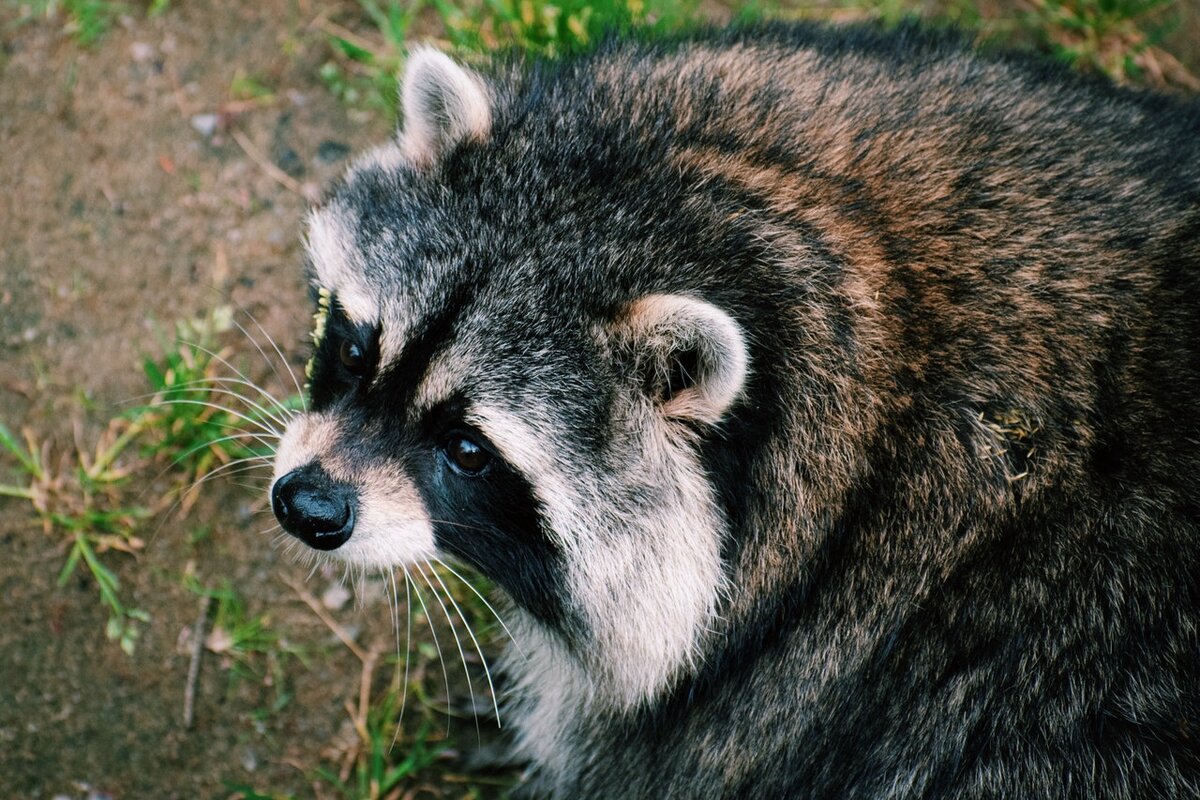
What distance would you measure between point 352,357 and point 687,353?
99 cm

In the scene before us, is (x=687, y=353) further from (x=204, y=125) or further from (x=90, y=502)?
(x=204, y=125)

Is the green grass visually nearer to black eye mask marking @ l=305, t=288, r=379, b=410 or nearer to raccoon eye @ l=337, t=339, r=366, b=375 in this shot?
black eye mask marking @ l=305, t=288, r=379, b=410

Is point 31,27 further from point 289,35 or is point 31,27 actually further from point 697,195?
point 697,195

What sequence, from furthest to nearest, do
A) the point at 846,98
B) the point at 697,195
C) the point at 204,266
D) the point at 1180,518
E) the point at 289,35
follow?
the point at 289,35
the point at 204,266
the point at 846,98
the point at 697,195
the point at 1180,518

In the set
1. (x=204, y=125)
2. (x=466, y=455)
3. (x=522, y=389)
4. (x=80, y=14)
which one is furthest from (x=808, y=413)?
(x=80, y=14)

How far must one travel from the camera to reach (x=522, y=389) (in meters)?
2.70

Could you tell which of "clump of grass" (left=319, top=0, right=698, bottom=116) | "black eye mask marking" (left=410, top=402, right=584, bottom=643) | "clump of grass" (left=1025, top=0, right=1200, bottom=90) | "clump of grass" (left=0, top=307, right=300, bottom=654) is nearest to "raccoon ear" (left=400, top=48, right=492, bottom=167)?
"black eye mask marking" (left=410, top=402, right=584, bottom=643)

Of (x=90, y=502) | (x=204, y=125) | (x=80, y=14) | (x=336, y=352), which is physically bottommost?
(x=90, y=502)

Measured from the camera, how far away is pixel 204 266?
15.2 feet

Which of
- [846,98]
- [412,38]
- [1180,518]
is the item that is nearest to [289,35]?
[412,38]

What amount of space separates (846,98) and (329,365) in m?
1.69

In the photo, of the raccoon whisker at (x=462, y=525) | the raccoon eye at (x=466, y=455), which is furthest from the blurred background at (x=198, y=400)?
the raccoon eye at (x=466, y=455)

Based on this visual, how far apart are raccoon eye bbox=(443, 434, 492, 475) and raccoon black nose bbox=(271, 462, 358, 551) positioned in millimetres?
291

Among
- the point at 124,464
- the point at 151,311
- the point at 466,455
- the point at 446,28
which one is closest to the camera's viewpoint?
the point at 466,455
